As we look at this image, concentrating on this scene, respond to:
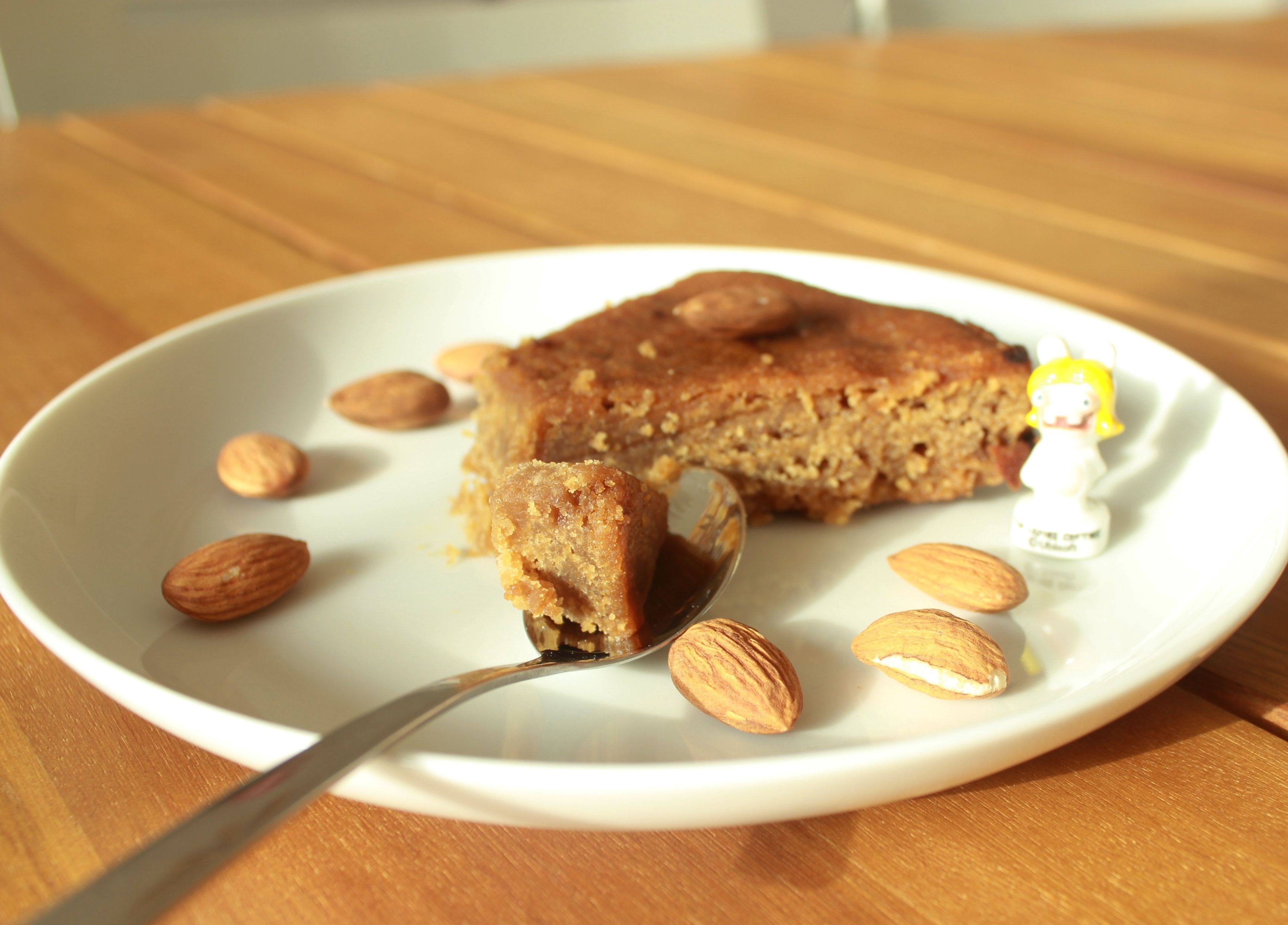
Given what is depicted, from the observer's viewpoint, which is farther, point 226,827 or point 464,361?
point 464,361

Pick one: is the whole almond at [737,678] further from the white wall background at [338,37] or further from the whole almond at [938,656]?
the white wall background at [338,37]

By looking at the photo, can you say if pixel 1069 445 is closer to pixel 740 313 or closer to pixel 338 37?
pixel 740 313

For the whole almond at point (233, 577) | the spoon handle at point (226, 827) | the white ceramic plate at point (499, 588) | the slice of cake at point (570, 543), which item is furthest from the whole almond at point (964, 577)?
the whole almond at point (233, 577)

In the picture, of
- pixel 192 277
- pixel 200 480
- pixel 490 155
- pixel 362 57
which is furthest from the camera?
pixel 362 57

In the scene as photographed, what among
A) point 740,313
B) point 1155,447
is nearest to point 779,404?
point 740,313

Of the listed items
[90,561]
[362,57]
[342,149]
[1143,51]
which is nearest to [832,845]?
[90,561]

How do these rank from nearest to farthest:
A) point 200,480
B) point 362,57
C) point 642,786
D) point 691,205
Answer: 1. point 642,786
2. point 200,480
3. point 691,205
4. point 362,57

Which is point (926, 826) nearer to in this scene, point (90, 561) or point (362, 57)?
point (90, 561)

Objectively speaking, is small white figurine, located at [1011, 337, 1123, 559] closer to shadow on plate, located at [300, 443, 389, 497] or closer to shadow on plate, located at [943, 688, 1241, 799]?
shadow on plate, located at [943, 688, 1241, 799]

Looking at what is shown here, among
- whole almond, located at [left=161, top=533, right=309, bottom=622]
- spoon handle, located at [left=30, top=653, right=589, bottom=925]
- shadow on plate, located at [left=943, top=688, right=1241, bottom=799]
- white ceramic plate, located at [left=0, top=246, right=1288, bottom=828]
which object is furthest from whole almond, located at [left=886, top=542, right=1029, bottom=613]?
whole almond, located at [left=161, top=533, right=309, bottom=622]
